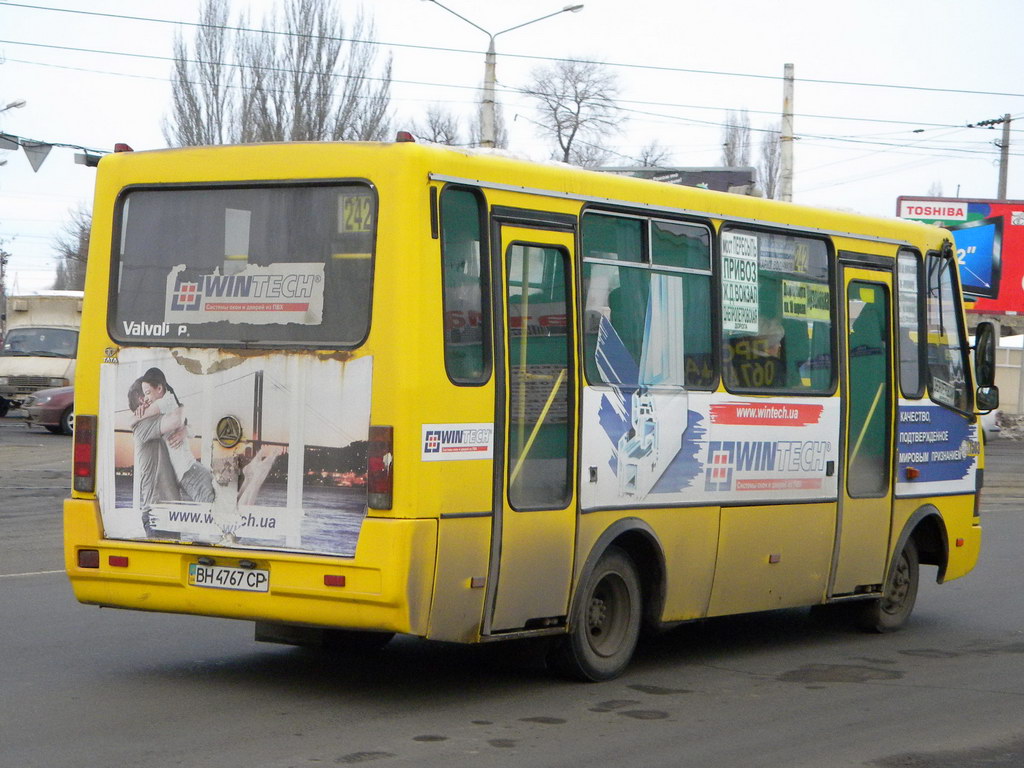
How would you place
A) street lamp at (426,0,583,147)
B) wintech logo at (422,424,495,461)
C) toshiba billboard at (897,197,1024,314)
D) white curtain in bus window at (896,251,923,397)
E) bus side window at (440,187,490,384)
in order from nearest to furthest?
wintech logo at (422,424,495,461) → bus side window at (440,187,490,384) → white curtain in bus window at (896,251,923,397) → street lamp at (426,0,583,147) → toshiba billboard at (897,197,1024,314)

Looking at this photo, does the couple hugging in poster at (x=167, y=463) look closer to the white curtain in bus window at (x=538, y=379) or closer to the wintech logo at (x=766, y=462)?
the white curtain in bus window at (x=538, y=379)

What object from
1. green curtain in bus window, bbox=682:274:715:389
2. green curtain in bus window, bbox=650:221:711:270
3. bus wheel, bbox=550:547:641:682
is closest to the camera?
bus wheel, bbox=550:547:641:682

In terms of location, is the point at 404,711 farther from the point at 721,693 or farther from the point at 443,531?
the point at 721,693

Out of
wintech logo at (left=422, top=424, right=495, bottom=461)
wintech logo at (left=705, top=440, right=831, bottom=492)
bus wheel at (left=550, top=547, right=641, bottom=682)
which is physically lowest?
bus wheel at (left=550, top=547, right=641, bottom=682)

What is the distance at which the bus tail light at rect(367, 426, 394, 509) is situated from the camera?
7129mm

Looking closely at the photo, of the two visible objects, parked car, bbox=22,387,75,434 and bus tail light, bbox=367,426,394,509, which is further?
parked car, bbox=22,387,75,434

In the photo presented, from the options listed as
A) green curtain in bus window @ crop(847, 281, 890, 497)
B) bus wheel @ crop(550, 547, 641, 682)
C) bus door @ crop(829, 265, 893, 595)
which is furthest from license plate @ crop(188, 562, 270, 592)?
green curtain in bus window @ crop(847, 281, 890, 497)

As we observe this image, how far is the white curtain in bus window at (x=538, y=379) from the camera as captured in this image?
25.4ft

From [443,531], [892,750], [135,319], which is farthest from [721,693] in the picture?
[135,319]

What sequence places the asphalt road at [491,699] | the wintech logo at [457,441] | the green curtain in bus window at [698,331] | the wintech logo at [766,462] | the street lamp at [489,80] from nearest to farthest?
the asphalt road at [491,699] < the wintech logo at [457,441] < the green curtain in bus window at [698,331] < the wintech logo at [766,462] < the street lamp at [489,80]

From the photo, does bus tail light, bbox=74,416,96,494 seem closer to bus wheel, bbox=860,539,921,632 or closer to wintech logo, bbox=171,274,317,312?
wintech logo, bbox=171,274,317,312

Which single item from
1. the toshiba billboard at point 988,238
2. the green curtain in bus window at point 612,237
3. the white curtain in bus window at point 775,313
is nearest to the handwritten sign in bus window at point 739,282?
the white curtain in bus window at point 775,313

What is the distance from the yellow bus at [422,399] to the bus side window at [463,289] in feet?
0.04

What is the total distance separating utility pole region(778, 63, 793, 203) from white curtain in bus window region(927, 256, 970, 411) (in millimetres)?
18241
